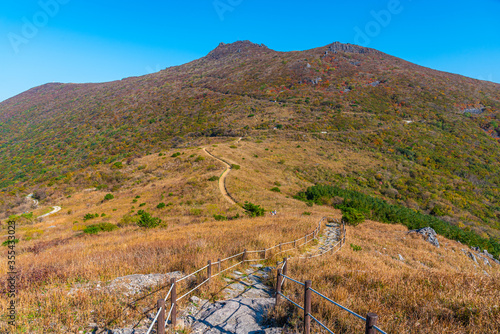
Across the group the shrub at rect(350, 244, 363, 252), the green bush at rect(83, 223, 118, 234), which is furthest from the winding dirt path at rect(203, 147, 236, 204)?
the shrub at rect(350, 244, 363, 252)

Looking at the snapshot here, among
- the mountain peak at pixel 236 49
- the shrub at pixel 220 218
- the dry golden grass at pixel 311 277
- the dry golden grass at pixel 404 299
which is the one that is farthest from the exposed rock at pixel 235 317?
the mountain peak at pixel 236 49

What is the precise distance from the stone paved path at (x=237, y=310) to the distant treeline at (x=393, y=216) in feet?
66.1

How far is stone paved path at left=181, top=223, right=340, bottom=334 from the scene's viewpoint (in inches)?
183

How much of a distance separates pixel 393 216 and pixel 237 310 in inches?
948

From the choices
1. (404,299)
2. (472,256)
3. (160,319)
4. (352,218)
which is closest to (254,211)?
(352,218)

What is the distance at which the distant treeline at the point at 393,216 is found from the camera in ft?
67.5

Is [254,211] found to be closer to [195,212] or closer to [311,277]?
[195,212]

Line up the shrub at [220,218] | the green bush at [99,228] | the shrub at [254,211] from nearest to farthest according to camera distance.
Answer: the green bush at [99,228] → the shrub at [220,218] → the shrub at [254,211]

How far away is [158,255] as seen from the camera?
28.2ft

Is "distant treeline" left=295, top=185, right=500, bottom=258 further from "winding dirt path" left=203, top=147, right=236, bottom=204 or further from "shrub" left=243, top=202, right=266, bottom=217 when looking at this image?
"winding dirt path" left=203, top=147, right=236, bottom=204

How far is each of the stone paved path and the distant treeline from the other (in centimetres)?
2016

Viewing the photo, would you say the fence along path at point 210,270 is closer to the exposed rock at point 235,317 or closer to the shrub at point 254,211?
the exposed rock at point 235,317

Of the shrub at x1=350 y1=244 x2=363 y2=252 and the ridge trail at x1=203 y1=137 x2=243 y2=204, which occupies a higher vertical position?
the ridge trail at x1=203 y1=137 x2=243 y2=204

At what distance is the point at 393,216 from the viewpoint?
23969 mm
